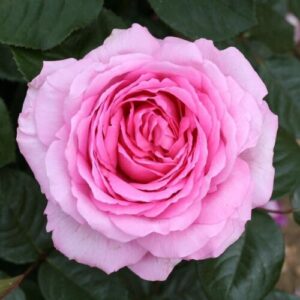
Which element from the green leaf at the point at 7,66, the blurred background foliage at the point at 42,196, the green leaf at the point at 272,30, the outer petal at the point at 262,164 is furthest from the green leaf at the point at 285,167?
the green leaf at the point at 7,66

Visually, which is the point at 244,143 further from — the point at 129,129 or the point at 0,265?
the point at 0,265

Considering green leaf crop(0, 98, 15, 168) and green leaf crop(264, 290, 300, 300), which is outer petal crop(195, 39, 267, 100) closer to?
green leaf crop(0, 98, 15, 168)

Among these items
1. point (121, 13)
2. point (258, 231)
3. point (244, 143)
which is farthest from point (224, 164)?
point (121, 13)

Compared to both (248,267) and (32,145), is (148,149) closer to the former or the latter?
(32,145)

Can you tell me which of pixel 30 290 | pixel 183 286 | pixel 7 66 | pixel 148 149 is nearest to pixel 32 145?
pixel 148 149

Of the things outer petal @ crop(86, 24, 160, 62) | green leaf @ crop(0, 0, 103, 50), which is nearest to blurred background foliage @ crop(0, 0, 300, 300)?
green leaf @ crop(0, 0, 103, 50)
